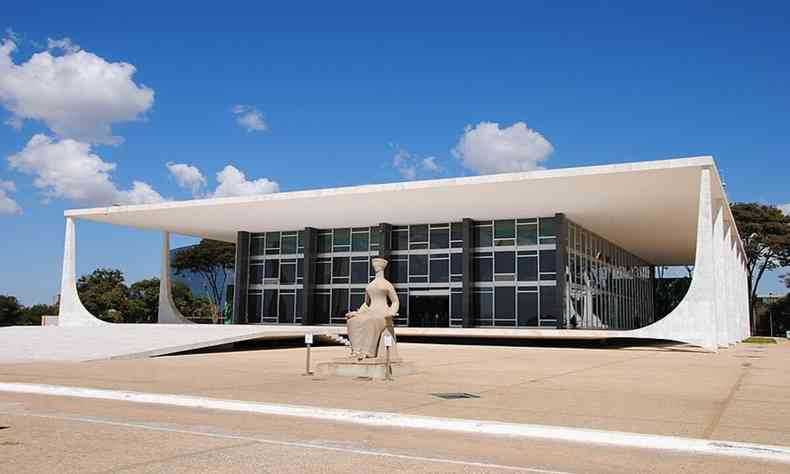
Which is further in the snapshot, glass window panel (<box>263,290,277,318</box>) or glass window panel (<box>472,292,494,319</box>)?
glass window panel (<box>263,290,277,318</box>)

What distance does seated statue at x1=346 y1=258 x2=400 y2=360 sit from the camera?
622 inches

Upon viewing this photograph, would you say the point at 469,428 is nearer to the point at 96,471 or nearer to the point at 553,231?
the point at 96,471

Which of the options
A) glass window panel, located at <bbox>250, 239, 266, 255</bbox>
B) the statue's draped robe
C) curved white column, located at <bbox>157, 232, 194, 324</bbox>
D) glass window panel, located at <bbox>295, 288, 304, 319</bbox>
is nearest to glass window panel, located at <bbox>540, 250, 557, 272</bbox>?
glass window panel, located at <bbox>295, 288, 304, 319</bbox>

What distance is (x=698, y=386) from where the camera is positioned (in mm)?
14281

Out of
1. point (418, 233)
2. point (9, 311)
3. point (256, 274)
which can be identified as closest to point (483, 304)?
point (418, 233)

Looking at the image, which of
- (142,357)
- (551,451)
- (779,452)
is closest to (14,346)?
(142,357)

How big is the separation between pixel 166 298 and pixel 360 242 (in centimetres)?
1405

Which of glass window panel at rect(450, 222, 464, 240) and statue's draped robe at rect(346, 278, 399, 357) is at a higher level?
glass window panel at rect(450, 222, 464, 240)

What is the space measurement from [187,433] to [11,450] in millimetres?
1827

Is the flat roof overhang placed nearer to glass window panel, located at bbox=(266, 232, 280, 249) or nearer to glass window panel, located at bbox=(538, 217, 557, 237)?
glass window panel, located at bbox=(538, 217, 557, 237)

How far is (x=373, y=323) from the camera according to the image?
51.8 ft

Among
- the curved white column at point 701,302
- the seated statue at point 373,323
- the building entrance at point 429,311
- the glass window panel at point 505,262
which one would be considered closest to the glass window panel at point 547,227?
the glass window panel at point 505,262

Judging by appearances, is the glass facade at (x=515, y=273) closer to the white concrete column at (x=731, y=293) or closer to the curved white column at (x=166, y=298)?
the white concrete column at (x=731, y=293)

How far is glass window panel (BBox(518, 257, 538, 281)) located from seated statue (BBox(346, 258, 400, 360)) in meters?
20.9
